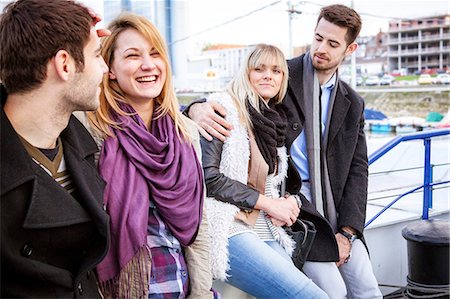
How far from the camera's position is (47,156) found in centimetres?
148

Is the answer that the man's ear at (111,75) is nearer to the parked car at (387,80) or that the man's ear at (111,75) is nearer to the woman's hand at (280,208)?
the woman's hand at (280,208)

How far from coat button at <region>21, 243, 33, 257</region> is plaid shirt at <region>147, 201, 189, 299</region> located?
503mm

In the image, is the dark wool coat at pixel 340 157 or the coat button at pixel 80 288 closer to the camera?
the coat button at pixel 80 288

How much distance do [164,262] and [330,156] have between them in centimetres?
128

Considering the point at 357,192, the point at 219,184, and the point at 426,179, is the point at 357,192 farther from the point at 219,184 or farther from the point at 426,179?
the point at 426,179

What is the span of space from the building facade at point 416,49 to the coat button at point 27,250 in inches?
2143

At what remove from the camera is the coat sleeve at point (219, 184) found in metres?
2.19

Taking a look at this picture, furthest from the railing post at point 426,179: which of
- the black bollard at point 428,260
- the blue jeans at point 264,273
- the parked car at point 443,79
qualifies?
the parked car at point 443,79

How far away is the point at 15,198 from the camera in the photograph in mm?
1328

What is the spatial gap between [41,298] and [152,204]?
20.9 inches

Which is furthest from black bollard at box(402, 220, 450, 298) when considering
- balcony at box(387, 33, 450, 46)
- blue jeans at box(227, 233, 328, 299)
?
balcony at box(387, 33, 450, 46)

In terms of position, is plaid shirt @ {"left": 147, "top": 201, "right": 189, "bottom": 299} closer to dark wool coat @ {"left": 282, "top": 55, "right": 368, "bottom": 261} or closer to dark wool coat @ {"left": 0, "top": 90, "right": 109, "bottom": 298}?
dark wool coat @ {"left": 0, "top": 90, "right": 109, "bottom": 298}

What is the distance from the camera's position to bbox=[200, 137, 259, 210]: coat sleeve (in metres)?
2.19

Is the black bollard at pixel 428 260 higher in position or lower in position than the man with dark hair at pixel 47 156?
lower
